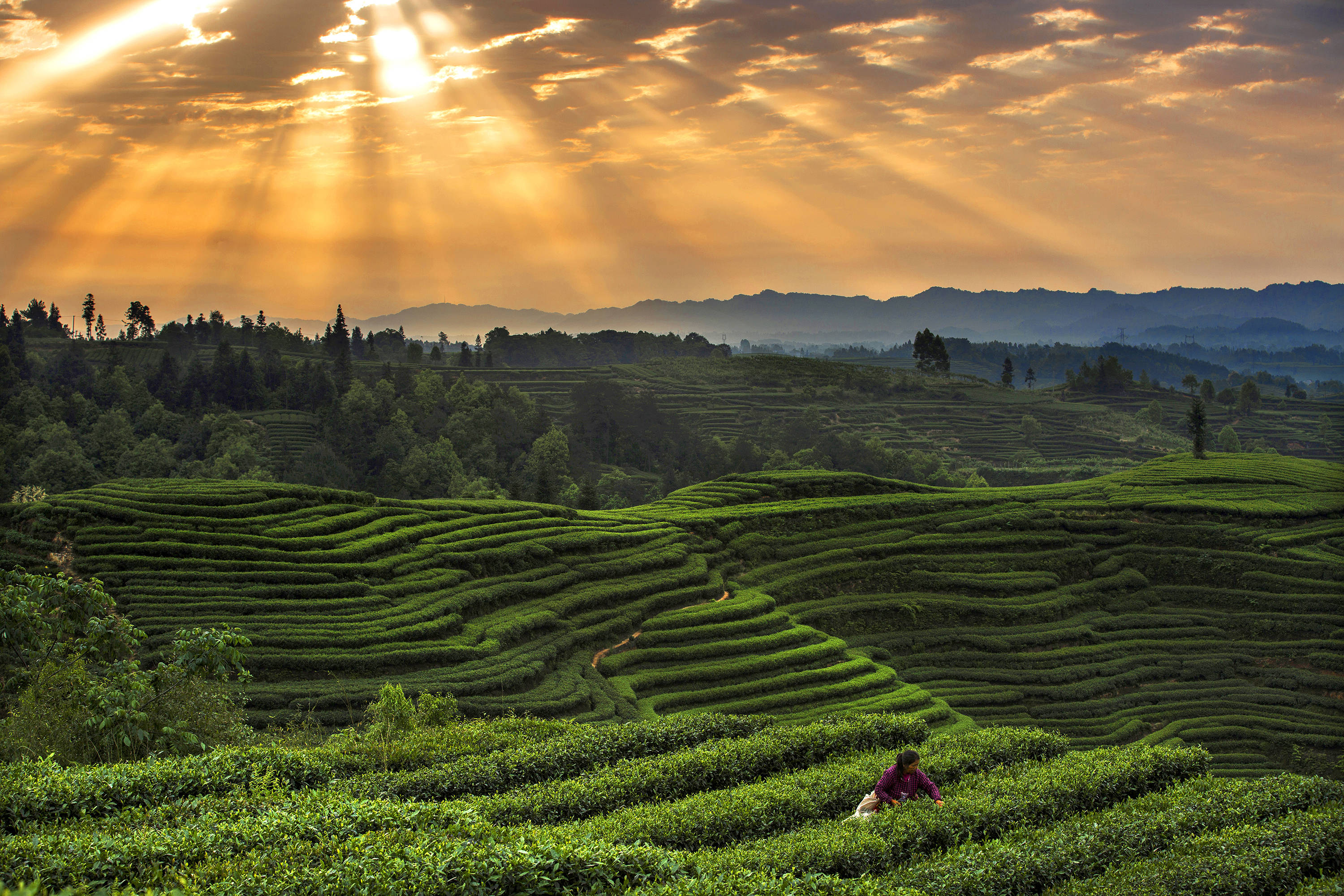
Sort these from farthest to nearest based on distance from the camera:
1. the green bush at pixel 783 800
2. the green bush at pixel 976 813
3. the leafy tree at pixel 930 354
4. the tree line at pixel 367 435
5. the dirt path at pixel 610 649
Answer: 1. the leafy tree at pixel 930 354
2. the tree line at pixel 367 435
3. the dirt path at pixel 610 649
4. the green bush at pixel 783 800
5. the green bush at pixel 976 813

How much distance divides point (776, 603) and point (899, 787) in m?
31.7

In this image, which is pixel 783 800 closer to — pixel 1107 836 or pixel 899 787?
pixel 899 787

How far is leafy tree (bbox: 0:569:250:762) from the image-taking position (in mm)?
17312

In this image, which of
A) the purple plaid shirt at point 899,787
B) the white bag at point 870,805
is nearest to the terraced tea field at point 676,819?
the purple plaid shirt at point 899,787

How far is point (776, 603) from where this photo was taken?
150ft

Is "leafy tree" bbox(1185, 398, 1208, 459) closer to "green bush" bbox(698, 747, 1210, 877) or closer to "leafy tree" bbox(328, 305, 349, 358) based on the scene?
"green bush" bbox(698, 747, 1210, 877)

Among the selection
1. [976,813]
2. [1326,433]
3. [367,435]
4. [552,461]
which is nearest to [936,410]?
[1326,433]

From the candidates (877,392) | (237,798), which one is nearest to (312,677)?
(237,798)

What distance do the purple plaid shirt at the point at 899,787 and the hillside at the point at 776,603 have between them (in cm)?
1876

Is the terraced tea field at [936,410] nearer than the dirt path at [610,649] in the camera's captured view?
No

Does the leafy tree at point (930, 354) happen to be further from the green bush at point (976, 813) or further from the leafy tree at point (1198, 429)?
the green bush at point (976, 813)

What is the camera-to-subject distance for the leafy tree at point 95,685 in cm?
1731

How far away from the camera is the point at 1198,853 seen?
12500 mm

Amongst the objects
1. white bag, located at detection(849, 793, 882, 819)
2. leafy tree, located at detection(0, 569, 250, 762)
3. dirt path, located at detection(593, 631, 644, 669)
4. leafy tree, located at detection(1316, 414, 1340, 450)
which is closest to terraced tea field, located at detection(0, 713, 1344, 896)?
white bag, located at detection(849, 793, 882, 819)
